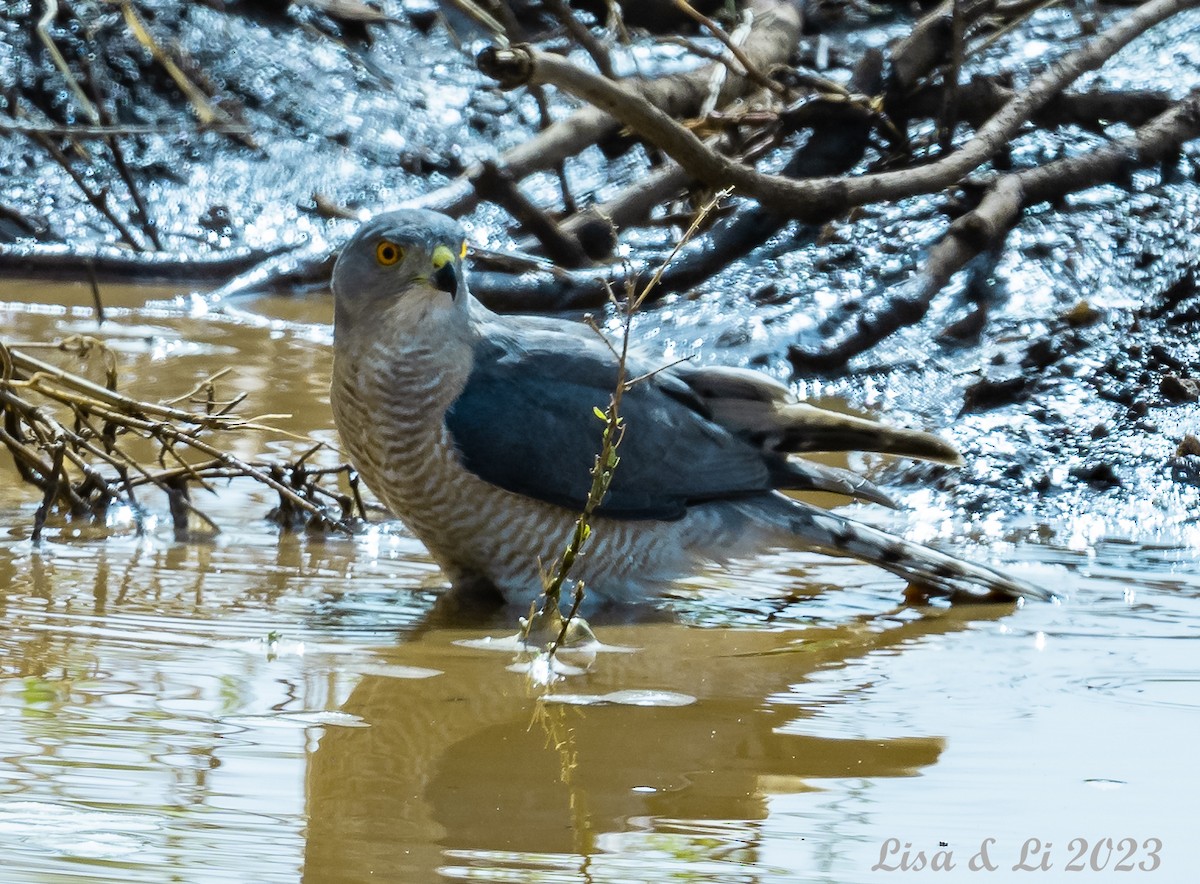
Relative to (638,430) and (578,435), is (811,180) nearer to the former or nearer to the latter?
(638,430)

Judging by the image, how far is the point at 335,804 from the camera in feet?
8.21

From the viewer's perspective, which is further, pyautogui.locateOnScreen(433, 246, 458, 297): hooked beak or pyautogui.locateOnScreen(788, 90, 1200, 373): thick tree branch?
pyautogui.locateOnScreen(788, 90, 1200, 373): thick tree branch

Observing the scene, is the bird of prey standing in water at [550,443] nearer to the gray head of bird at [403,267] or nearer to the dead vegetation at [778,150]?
the gray head of bird at [403,267]

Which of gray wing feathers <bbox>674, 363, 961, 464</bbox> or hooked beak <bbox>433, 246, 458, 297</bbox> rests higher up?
hooked beak <bbox>433, 246, 458, 297</bbox>

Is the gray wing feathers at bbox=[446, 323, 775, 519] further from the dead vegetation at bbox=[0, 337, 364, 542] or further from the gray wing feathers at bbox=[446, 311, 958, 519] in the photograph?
the dead vegetation at bbox=[0, 337, 364, 542]

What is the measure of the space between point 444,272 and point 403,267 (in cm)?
10

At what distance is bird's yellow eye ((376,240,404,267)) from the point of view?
3.81m

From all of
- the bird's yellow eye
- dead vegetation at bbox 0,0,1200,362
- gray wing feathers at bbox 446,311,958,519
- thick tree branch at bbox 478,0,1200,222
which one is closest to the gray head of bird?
the bird's yellow eye

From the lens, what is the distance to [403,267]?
3.82 m

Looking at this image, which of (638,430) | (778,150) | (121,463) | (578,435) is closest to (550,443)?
(578,435)

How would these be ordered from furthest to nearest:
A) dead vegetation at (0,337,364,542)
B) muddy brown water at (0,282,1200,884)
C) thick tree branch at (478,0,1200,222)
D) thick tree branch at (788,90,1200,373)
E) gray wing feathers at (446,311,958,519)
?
thick tree branch at (788,90,1200,373)
thick tree branch at (478,0,1200,222)
dead vegetation at (0,337,364,542)
gray wing feathers at (446,311,958,519)
muddy brown water at (0,282,1200,884)

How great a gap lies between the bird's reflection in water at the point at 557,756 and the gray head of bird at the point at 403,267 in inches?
30.8

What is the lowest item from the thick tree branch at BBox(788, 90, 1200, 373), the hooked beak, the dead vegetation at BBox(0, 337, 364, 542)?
the dead vegetation at BBox(0, 337, 364, 542)

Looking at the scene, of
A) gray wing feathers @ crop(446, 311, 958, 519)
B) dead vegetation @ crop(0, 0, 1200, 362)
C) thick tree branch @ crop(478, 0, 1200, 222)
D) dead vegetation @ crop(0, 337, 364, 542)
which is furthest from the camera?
dead vegetation @ crop(0, 0, 1200, 362)
